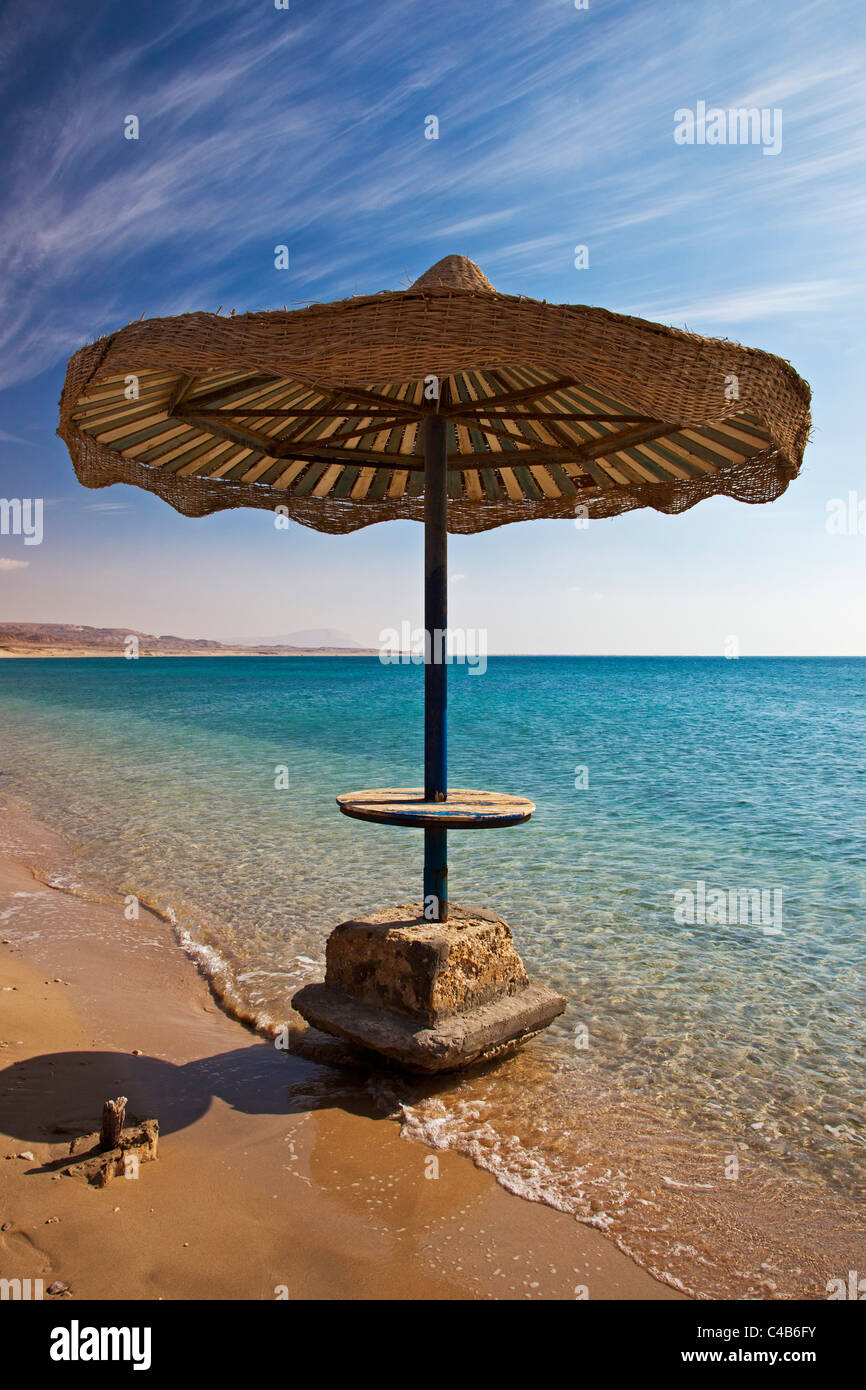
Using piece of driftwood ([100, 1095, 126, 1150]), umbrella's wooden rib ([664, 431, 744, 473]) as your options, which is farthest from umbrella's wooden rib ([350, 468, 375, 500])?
piece of driftwood ([100, 1095, 126, 1150])

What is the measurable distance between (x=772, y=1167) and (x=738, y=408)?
3015 millimetres

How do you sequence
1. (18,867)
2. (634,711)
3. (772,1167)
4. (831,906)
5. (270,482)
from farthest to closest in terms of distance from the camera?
(634,711)
(18,867)
(831,906)
(270,482)
(772,1167)

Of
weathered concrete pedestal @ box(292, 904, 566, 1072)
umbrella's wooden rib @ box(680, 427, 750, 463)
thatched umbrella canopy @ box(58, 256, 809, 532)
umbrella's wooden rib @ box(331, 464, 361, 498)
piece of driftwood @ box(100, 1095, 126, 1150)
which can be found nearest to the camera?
thatched umbrella canopy @ box(58, 256, 809, 532)

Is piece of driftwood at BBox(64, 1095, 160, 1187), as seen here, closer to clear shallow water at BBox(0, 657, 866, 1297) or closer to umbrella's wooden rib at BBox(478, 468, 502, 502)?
clear shallow water at BBox(0, 657, 866, 1297)

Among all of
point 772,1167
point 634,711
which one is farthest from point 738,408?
point 634,711

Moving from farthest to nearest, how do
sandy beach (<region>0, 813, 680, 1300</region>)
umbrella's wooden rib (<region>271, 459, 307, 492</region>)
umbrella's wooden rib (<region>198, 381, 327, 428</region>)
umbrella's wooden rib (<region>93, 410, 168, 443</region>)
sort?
umbrella's wooden rib (<region>271, 459, 307, 492</region>)
umbrella's wooden rib (<region>198, 381, 327, 428</region>)
umbrella's wooden rib (<region>93, 410, 168, 443</region>)
sandy beach (<region>0, 813, 680, 1300</region>)

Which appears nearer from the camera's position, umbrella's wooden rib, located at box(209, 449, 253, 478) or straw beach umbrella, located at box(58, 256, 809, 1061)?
straw beach umbrella, located at box(58, 256, 809, 1061)

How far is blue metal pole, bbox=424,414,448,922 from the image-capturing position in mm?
3441

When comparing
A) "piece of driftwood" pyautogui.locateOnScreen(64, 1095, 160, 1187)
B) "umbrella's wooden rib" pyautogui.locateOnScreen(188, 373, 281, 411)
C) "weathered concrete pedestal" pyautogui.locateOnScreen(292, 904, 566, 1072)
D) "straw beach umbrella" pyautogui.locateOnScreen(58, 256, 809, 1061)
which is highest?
"umbrella's wooden rib" pyautogui.locateOnScreen(188, 373, 281, 411)

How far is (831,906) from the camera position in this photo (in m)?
7.07

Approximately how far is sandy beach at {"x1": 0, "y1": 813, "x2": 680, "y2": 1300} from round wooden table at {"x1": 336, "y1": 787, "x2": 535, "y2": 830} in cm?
128

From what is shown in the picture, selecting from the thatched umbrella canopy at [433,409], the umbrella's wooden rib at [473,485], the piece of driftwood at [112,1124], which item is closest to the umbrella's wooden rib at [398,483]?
the thatched umbrella canopy at [433,409]
